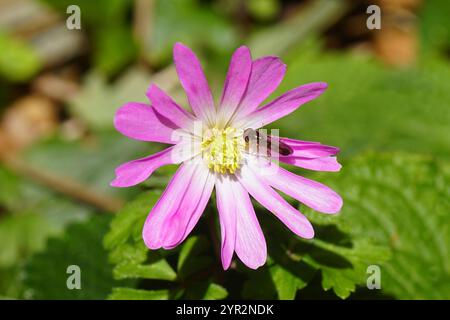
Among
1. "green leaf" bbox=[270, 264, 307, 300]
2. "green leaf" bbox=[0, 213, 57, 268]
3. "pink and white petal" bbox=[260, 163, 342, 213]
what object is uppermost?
"pink and white petal" bbox=[260, 163, 342, 213]

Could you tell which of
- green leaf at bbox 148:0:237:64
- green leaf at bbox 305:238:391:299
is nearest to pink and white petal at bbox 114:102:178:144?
green leaf at bbox 305:238:391:299

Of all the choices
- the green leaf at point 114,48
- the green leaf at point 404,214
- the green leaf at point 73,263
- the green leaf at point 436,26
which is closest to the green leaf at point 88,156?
the green leaf at point 114,48

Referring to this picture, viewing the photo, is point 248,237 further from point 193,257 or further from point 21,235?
point 21,235

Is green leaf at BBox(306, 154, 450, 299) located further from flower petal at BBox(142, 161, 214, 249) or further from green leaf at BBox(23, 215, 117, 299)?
green leaf at BBox(23, 215, 117, 299)

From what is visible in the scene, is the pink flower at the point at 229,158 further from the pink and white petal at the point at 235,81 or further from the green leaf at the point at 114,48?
the green leaf at the point at 114,48

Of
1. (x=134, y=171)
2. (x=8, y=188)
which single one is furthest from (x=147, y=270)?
(x=8, y=188)
